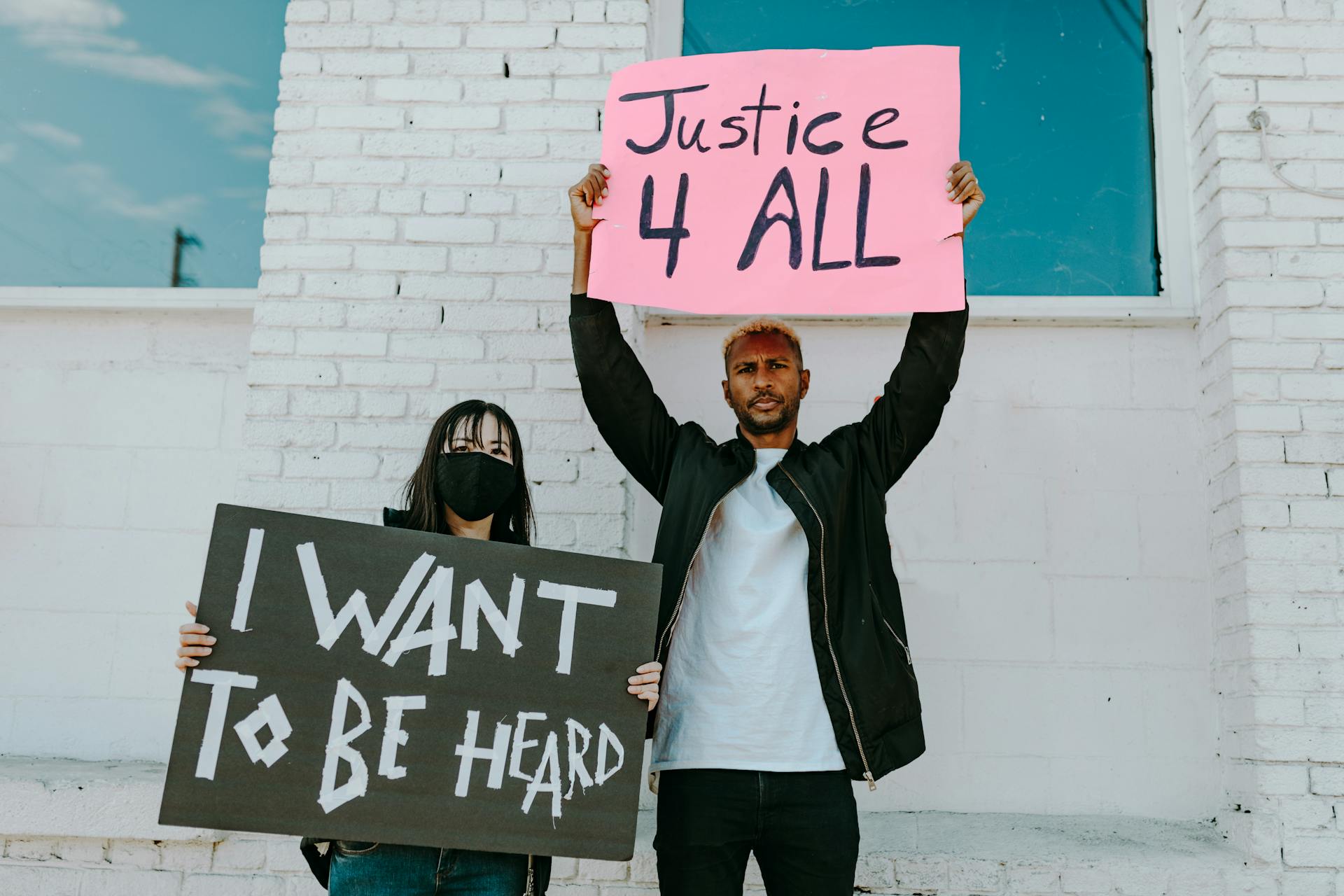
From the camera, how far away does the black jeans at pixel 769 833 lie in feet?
6.23

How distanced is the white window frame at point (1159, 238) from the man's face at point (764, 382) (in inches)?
24.1

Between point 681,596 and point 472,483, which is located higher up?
point 472,483

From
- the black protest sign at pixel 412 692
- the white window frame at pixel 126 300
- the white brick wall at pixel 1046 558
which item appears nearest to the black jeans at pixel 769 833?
the black protest sign at pixel 412 692

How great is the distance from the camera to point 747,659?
78.2 inches

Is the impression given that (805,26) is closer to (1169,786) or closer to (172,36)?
(172,36)

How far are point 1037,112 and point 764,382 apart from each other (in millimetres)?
1484

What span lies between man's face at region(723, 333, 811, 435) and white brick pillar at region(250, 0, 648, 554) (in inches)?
21.9

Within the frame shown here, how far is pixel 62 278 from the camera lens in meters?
3.14

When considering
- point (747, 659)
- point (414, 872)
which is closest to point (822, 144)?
point (747, 659)

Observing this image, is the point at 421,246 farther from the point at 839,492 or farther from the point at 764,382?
the point at 839,492

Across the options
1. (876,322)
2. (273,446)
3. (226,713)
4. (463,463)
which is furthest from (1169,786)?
(273,446)

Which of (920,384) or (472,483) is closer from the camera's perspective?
(472,483)

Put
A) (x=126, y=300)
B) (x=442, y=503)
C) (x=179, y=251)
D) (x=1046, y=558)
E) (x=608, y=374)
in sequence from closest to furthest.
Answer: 1. (x=442, y=503)
2. (x=608, y=374)
3. (x=1046, y=558)
4. (x=126, y=300)
5. (x=179, y=251)

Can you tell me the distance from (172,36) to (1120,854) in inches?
138
